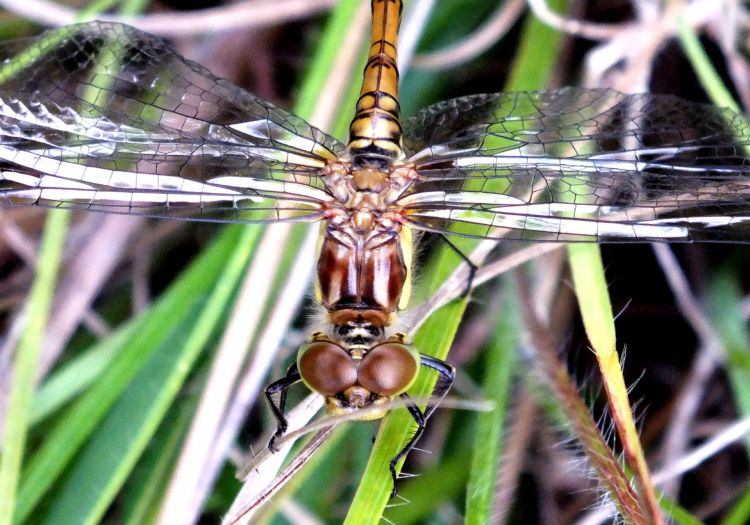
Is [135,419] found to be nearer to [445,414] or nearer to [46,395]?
[46,395]

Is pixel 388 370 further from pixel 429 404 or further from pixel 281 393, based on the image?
pixel 281 393

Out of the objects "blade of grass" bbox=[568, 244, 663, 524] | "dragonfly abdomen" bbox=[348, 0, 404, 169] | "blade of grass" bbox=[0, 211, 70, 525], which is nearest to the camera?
"blade of grass" bbox=[568, 244, 663, 524]

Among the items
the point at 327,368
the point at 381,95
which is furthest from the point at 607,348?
the point at 381,95

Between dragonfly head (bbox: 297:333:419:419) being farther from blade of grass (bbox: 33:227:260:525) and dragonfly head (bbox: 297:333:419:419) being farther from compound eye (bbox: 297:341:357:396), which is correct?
blade of grass (bbox: 33:227:260:525)

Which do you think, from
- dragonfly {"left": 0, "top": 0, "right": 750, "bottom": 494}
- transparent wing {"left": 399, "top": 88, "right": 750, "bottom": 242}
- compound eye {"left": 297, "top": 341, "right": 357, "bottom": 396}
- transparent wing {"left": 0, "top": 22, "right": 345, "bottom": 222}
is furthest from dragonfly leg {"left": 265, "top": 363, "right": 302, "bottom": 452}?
transparent wing {"left": 399, "top": 88, "right": 750, "bottom": 242}

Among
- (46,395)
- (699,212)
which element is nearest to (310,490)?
(46,395)

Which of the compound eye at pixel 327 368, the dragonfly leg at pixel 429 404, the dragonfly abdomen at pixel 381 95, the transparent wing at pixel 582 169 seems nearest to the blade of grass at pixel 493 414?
the dragonfly leg at pixel 429 404

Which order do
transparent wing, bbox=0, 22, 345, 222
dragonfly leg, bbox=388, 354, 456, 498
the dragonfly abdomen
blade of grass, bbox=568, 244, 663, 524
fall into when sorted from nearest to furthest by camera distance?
blade of grass, bbox=568, 244, 663, 524 < dragonfly leg, bbox=388, 354, 456, 498 < transparent wing, bbox=0, 22, 345, 222 < the dragonfly abdomen

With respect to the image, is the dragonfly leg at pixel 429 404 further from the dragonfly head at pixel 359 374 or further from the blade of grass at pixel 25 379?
the blade of grass at pixel 25 379
